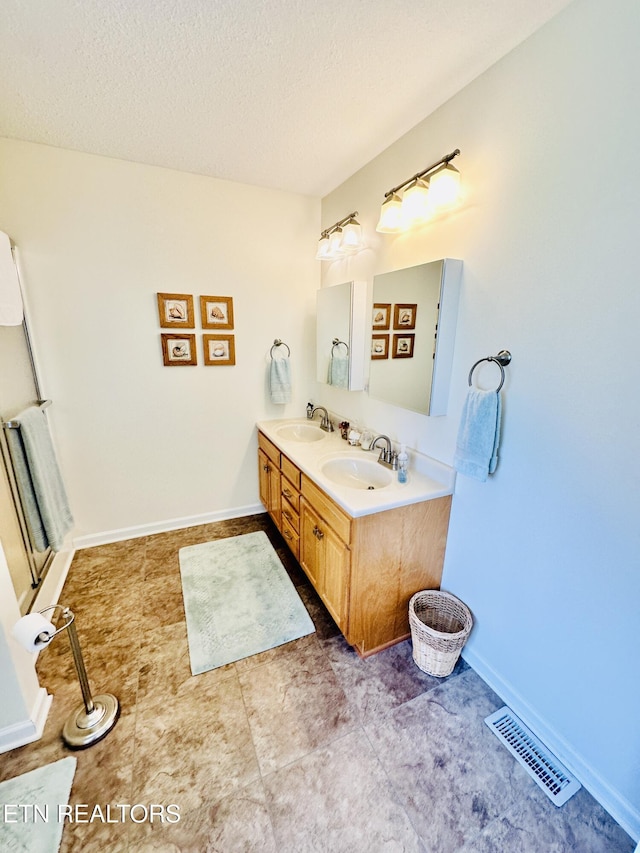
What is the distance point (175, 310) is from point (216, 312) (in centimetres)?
28

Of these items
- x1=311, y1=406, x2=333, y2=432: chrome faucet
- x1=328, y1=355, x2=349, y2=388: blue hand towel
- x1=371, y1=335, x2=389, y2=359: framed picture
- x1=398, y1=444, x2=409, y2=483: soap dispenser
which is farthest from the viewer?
x1=311, y1=406, x2=333, y2=432: chrome faucet

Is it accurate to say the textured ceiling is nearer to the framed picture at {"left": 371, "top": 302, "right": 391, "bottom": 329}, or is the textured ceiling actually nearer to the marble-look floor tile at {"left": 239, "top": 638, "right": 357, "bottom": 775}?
the framed picture at {"left": 371, "top": 302, "right": 391, "bottom": 329}

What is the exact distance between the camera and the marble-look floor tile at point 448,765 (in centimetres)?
112

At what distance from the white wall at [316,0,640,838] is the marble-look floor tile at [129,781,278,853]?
1.07 meters

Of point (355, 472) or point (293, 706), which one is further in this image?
point (355, 472)

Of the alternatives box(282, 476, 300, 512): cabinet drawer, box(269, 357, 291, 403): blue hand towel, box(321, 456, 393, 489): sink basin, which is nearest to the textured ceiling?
box(269, 357, 291, 403): blue hand towel

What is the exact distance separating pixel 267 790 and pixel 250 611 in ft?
2.70

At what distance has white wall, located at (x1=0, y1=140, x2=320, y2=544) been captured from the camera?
6.78 feet

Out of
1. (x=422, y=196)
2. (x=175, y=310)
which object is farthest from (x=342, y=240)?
(x=175, y=310)

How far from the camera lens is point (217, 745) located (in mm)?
1319

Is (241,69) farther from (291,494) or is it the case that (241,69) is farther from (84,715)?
(84,715)

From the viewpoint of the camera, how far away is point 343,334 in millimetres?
2336

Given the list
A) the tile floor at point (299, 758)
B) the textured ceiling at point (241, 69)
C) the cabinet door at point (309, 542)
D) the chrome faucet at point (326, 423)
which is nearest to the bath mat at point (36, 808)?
the tile floor at point (299, 758)

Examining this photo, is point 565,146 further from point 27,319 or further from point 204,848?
point 27,319
